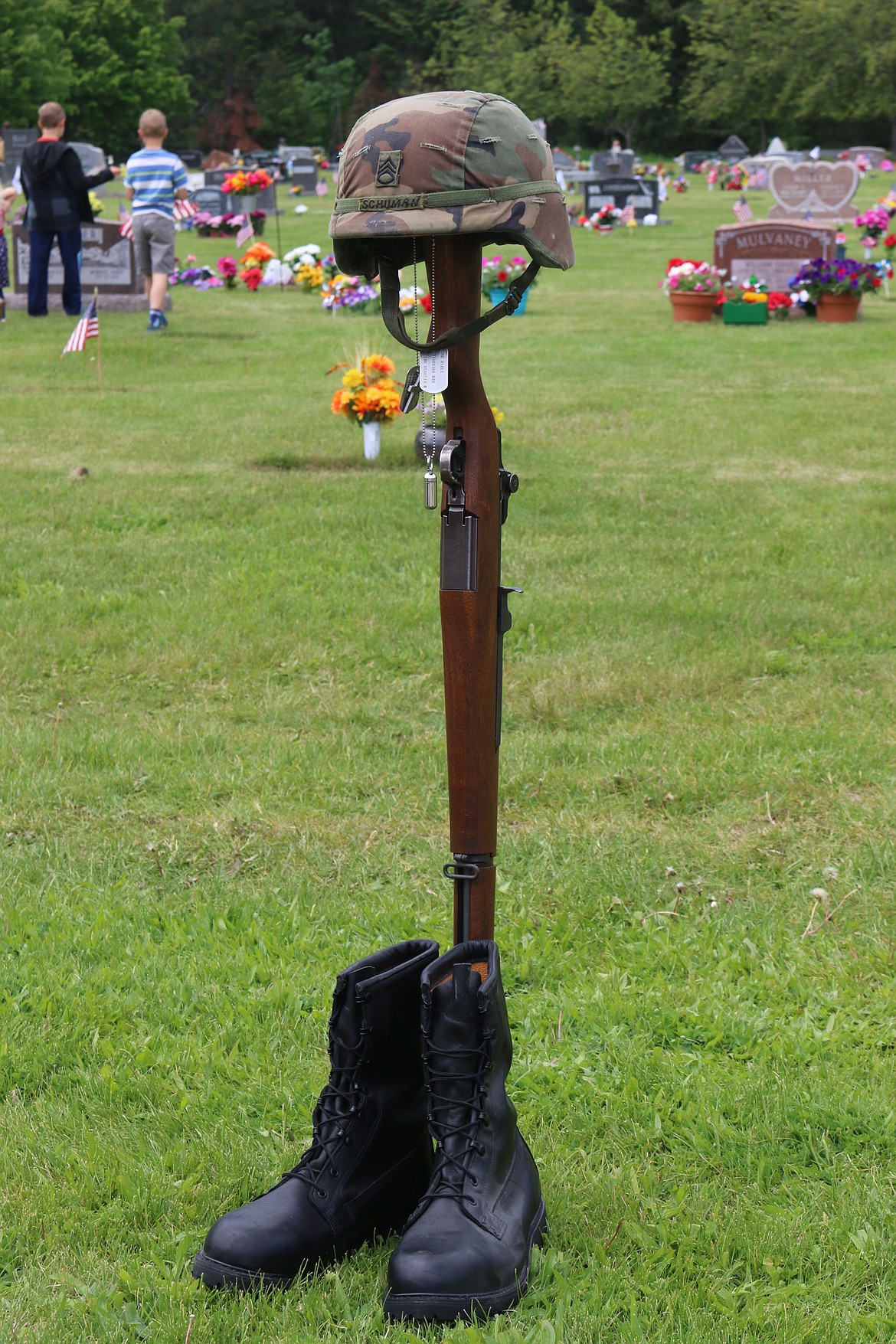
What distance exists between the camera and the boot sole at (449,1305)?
6.98 feet

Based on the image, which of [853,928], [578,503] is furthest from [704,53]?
[853,928]

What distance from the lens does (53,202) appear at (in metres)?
15.3

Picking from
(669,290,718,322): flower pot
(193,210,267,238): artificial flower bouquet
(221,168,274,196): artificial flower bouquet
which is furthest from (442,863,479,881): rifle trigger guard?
(193,210,267,238): artificial flower bouquet

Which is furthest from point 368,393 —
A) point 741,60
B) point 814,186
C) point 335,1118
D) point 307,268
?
point 741,60

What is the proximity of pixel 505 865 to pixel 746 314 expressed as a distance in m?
13.6

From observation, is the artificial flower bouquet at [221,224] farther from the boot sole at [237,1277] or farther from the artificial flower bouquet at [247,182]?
the boot sole at [237,1277]

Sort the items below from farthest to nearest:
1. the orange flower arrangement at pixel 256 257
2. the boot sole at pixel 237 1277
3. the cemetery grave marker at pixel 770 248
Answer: the orange flower arrangement at pixel 256 257
the cemetery grave marker at pixel 770 248
the boot sole at pixel 237 1277

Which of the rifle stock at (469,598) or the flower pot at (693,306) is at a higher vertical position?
the flower pot at (693,306)

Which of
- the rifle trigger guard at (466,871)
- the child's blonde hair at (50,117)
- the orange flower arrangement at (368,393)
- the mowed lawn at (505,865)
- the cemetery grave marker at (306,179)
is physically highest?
the cemetery grave marker at (306,179)

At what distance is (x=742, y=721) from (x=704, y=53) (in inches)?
2584

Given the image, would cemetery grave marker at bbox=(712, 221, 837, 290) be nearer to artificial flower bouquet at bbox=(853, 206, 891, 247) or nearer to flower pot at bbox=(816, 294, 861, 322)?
flower pot at bbox=(816, 294, 861, 322)

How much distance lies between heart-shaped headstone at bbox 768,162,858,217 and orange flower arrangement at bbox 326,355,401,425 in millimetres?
17773

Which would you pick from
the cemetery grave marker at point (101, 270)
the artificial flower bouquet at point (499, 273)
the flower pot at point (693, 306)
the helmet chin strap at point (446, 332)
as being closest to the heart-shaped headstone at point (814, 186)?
the artificial flower bouquet at point (499, 273)

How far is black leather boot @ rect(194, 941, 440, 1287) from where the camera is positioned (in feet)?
7.32
